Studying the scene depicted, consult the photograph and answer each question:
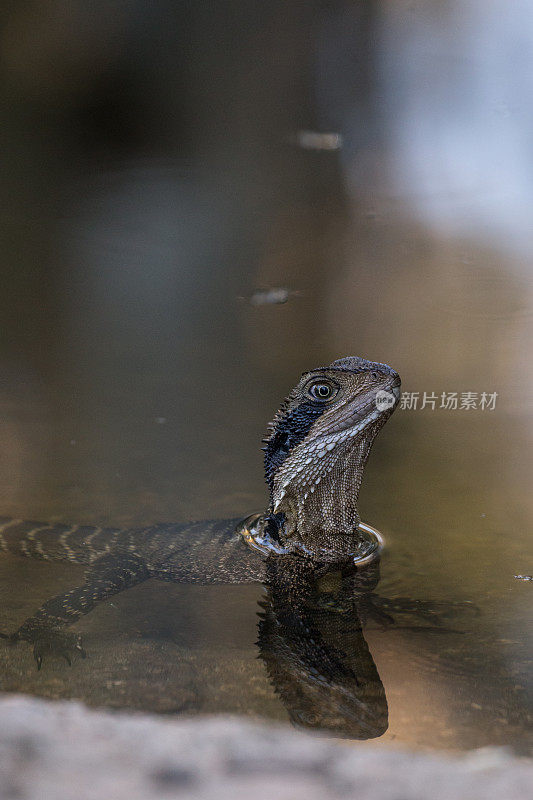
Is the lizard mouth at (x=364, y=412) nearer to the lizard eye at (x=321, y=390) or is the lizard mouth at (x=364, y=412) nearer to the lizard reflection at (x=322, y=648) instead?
the lizard eye at (x=321, y=390)

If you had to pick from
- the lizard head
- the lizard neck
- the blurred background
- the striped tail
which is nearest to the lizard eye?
the lizard head

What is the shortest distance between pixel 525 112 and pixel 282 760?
852 centimetres

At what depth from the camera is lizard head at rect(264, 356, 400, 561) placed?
2.80m

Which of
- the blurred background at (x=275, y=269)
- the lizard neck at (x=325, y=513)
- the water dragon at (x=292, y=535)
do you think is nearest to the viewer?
the water dragon at (x=292, y=535)

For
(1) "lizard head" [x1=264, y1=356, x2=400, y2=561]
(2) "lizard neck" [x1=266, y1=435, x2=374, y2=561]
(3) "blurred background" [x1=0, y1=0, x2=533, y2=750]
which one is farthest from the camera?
(3) "blurred background" [x1=0, y1=0, x2=533, y2=750]

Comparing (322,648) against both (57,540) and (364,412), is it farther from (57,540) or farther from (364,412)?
(57,540)

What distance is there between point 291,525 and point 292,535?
42 mm

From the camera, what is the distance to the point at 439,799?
5.06 ft

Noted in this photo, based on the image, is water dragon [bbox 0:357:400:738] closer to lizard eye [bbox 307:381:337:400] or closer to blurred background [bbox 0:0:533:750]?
lizard eye [bbox 307:381:337:400]

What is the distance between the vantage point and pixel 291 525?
297 cm

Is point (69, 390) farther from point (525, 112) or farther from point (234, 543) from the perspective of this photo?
point (525, 112)

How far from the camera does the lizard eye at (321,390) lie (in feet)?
9.40

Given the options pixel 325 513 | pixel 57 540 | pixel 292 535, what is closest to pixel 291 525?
pixel 292 535

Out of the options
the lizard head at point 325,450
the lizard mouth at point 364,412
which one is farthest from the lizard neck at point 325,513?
the lizard mouth at point 364,412
